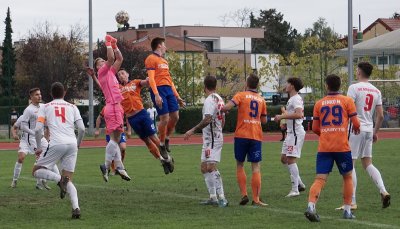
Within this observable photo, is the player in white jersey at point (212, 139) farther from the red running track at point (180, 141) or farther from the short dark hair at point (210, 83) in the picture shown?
the red running track at point (180, 141)

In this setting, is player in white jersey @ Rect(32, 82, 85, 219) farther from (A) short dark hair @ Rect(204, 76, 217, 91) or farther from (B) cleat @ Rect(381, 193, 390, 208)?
(B) cleat @ Rect(381, 193, 390, 208)

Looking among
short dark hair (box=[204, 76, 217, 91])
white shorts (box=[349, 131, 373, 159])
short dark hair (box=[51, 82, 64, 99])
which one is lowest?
white shorts (box=[349, 131, 373, 159])

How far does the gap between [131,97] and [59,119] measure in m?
3.83

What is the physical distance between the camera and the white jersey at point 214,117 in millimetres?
15531

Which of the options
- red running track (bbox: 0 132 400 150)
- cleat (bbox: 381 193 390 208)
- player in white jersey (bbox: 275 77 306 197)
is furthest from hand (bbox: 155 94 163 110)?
red running track (bbox: 0 132 400 150)

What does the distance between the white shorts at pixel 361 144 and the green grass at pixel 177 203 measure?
937mm

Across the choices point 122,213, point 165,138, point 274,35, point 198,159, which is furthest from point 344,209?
point 274,35

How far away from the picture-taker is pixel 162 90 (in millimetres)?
17641

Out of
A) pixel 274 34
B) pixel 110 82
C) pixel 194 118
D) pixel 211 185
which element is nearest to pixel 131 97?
pixel 110 82

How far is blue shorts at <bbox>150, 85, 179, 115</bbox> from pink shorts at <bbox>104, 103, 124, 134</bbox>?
2.43 feet

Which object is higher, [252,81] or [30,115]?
[252,81]

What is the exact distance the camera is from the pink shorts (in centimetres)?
1767

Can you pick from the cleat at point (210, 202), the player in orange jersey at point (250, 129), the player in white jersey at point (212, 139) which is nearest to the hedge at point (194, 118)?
the cleat at point (210, 202)

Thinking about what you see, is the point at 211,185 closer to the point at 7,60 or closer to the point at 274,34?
the point at 7,60
